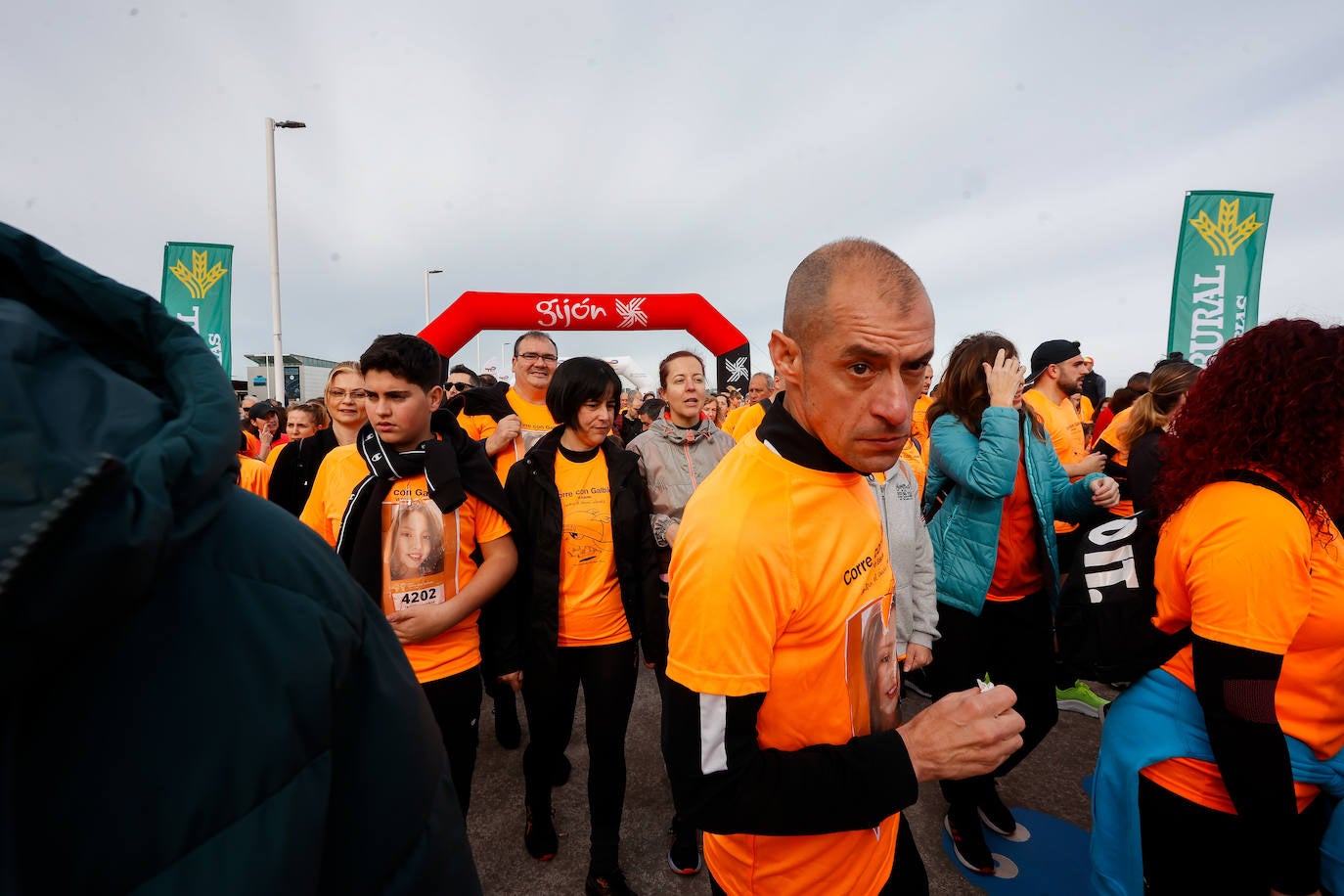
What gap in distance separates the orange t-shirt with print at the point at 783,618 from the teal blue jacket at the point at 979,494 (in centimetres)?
153

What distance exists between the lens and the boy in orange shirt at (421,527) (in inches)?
90.0

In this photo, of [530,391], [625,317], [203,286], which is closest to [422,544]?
[530,391]

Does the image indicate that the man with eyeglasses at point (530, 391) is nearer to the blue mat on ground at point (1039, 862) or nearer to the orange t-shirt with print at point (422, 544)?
the orange t-shirt with print at point (422, 544)

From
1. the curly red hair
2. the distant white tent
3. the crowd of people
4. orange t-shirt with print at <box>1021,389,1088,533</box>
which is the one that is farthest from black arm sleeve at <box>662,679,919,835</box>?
the distant white tent

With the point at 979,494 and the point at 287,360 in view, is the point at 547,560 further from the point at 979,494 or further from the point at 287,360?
the point at 287,360

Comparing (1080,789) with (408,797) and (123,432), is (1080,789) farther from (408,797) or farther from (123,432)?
(123,432)

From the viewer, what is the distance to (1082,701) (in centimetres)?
416

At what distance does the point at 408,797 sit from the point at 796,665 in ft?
2.69

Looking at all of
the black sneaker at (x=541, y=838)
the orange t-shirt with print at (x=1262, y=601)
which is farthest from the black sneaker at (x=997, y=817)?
the black sneaker at (x=541, y=838)

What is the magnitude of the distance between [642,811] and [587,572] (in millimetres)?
1407

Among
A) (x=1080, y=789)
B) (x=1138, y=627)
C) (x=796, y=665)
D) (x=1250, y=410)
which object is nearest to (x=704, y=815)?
(x=796, y=665)

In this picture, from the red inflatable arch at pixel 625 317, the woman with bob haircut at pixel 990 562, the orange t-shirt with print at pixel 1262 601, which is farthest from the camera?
the red inflatable arch at pixel 625 317

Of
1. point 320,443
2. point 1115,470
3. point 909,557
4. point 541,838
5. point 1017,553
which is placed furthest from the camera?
point 1115,470

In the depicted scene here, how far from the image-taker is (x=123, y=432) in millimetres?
492
